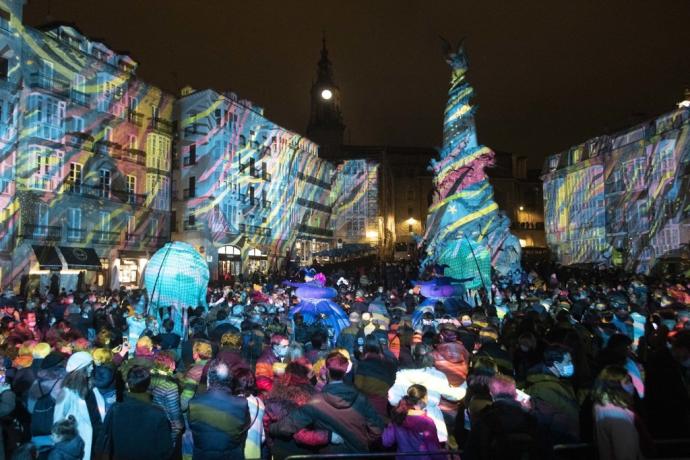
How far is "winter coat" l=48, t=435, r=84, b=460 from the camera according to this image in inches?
197

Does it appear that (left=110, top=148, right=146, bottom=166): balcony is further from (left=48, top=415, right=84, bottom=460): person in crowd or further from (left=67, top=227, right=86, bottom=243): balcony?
(left=48, top=415, right=84, bottom=460): person in crowd

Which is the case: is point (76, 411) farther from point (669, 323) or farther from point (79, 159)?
point (79, 159)

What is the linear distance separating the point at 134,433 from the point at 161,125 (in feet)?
138

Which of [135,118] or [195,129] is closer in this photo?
[135,118]

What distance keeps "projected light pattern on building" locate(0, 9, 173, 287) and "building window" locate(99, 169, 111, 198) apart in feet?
0.25

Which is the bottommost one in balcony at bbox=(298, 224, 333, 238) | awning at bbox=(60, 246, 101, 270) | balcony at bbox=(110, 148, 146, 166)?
awning at bbox=(60, 246, 101, 270)

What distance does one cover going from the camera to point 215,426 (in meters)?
5.02

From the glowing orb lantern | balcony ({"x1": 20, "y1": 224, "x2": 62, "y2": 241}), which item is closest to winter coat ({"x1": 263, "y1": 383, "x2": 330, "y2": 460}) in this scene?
the glowing orb lantern

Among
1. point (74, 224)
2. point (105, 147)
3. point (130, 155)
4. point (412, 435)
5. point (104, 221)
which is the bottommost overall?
point (412, 435)

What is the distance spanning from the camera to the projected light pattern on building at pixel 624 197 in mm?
44250

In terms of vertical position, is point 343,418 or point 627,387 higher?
point 627,387

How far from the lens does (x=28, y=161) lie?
3275 cm

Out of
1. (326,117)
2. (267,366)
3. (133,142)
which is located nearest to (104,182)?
(133,142)

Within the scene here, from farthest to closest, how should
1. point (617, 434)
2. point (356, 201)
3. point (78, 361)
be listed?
point (356, 201) → point (78, 361) → point (617, 434)
